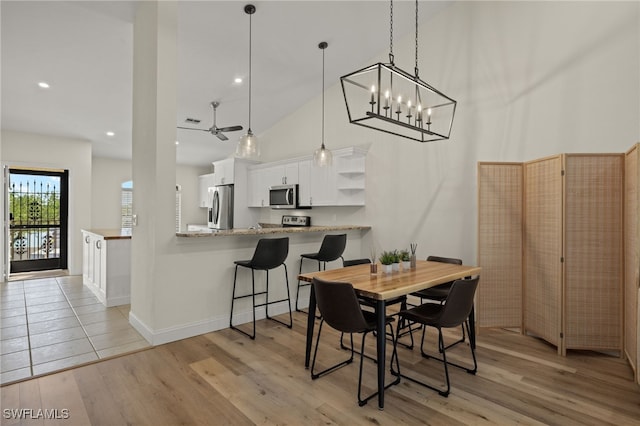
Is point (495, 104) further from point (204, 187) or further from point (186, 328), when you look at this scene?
point (204, 187)

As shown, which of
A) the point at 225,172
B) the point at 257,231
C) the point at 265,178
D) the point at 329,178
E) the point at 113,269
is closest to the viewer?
the point at 257,231

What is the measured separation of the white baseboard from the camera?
10.4ft

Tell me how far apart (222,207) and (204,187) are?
1855mm

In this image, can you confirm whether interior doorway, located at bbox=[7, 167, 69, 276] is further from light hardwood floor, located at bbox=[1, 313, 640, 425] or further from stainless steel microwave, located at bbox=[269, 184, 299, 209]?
light hardwood floor, located at bbox=[1, 313, 640, 425]

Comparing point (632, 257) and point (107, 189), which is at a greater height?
point (107, 189)

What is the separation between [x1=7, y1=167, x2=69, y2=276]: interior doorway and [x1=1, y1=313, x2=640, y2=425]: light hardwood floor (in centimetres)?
500

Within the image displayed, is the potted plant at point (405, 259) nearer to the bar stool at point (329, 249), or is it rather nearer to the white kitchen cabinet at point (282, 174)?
the bar stool at point (329, 249)

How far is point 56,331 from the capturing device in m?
3.41

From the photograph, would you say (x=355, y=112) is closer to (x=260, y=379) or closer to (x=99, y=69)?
(x=99, y=69)

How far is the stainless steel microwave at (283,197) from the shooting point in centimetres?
598

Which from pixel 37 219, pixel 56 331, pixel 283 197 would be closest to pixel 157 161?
pixel 56 331

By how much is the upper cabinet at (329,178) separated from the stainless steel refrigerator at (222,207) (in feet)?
3.48

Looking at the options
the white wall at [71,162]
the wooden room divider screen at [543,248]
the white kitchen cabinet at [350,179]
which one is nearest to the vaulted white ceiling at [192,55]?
the white wall at [71,162]

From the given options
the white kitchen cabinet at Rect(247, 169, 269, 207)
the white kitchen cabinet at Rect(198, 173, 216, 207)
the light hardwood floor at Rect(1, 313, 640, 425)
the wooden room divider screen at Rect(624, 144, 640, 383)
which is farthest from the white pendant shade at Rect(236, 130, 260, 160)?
the white kitchen cabinet at Rect(198, 173, 216, 207)
